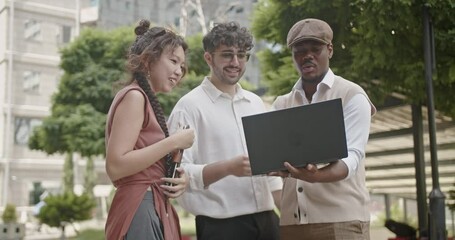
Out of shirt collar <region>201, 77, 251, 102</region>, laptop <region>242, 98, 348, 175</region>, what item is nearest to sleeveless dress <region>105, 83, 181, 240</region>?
laptop <region>242, 98, 348, 175</region>

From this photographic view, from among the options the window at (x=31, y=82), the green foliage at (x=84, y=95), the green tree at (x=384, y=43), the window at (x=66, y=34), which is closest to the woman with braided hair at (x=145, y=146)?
the green tree at (x=384, y=43)

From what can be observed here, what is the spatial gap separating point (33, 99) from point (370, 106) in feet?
48.9

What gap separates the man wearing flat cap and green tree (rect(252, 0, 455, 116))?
2.92m

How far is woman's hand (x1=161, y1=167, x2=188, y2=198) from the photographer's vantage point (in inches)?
57.0

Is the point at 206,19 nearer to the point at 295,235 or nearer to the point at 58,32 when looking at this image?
the point at 58,32

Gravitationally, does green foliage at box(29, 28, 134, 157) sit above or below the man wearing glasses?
above

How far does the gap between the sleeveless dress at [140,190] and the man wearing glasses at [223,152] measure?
247mm

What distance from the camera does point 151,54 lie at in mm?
1482

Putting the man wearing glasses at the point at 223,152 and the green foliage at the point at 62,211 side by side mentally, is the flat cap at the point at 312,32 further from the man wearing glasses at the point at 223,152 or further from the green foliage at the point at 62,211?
the green foliage at the point at 62,211

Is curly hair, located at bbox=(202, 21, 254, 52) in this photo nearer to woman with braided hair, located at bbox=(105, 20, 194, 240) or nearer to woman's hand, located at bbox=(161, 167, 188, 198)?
woman with braided hair, located at bbox=(105, 20, 194, 240)

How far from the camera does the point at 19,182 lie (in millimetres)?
15227

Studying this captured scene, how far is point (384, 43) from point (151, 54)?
3.67 meters

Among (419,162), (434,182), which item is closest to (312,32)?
(434,182)

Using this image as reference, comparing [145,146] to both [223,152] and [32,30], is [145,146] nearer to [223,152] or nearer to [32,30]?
[223,152]
